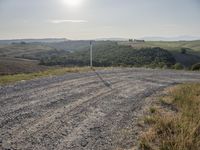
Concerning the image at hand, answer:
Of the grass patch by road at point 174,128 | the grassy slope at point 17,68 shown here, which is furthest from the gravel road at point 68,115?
the grassy slope at point 17,68

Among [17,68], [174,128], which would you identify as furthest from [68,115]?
[17,68]

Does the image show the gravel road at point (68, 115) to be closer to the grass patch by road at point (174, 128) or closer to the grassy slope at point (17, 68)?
the grass patch by road at point (174, 128)

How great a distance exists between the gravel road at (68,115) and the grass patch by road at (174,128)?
1.45 ft

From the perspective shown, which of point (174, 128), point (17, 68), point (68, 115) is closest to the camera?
point (174, 128)

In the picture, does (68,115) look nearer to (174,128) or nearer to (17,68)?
(174,128)

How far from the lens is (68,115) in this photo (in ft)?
24.6

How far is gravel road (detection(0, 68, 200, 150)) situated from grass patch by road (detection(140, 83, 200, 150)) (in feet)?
1.45

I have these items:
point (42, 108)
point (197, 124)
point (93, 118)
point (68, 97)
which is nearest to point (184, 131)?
point (197, 124)

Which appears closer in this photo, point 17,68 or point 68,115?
point 68,115

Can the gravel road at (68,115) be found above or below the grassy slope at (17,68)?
above

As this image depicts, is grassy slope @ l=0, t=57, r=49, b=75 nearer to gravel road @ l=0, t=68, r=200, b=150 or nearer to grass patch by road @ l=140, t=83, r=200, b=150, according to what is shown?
gravel road @ l=0, t=68, r=200, b=150

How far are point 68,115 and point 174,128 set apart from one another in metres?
2.97

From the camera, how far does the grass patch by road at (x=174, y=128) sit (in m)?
5.27

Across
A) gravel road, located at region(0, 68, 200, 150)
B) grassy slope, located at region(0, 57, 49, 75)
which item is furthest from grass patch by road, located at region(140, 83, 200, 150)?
grassy slope, located at region(0, 57, 49, 75)
